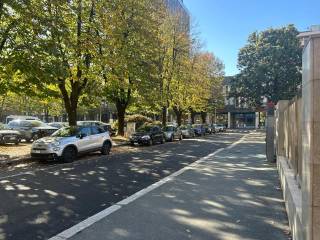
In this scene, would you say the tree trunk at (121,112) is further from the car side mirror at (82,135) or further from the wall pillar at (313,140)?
the wall pillar at (313,140)

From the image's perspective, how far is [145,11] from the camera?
31.5m

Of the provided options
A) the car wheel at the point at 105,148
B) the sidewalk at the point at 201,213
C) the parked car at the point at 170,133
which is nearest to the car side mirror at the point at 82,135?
the car wheel at the point at 105,148

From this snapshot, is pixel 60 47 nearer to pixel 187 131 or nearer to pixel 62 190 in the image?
pixel 62 190

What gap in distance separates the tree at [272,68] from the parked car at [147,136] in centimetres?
2336

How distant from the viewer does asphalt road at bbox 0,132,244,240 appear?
7.32m

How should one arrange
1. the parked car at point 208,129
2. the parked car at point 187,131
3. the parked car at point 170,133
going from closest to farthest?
1. the parked car at point 170,133
2. the parked car at point 187,131
3. the parked car at point 208,129

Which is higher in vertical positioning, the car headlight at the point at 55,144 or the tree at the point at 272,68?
the tree at the point at 272,68

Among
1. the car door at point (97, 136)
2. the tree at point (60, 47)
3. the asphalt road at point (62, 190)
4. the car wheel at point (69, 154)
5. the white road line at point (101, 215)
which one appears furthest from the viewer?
the car door at point (97, 136)

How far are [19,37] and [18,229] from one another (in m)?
14.5

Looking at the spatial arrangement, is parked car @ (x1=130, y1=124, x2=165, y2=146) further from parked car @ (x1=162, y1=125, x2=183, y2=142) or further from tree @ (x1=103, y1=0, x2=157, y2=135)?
tree @ (x1=103, y1=0, x2=157, y2=135)

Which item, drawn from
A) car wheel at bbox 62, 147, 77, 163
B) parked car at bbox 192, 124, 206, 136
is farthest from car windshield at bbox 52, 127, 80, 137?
parked car at bbox 192, 124, 206, 136

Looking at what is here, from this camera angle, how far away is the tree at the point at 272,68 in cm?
5191

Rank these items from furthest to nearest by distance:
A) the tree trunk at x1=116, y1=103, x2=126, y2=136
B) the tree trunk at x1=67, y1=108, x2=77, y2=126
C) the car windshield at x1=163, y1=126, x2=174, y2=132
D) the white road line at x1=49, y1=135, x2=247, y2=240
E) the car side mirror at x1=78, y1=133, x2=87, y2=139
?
1. the car windshield at x1=163, y1=126, x2=174, y2=132
2. the tree trunk at x1=116, y1=103, x2=126, y2=136
3. the tree trunk at x1=67, y1=108, x2=77, y2=126
4. the car side mirror at x1=78, y1=133, x2=87, y2=139
5. the white road line at x1=49, y1=135, x2=247, y2=240

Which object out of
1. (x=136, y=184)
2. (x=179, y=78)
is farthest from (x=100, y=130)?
(x=179, y=78)
